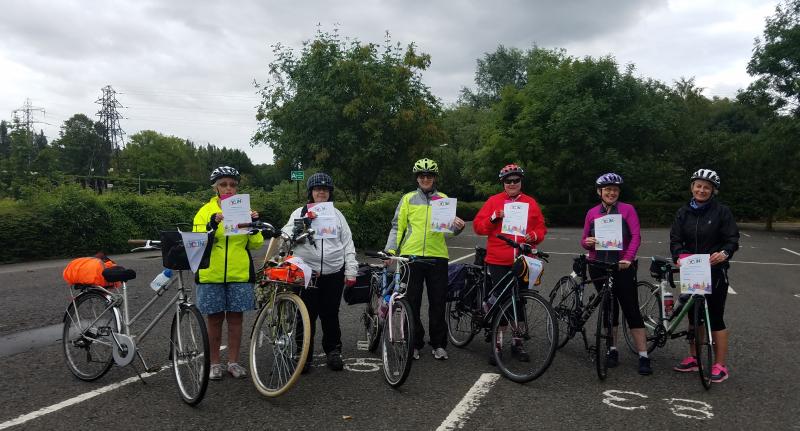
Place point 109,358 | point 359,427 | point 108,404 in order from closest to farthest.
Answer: point 359,427 < point 108,404 < point 109,358

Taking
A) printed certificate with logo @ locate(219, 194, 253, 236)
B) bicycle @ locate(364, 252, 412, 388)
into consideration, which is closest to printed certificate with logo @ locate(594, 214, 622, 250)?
bicycle @ locate(364, 252, 412, 388)

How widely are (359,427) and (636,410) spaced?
7.07 ft

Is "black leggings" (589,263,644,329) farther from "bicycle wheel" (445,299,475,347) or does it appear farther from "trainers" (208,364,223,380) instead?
"trainers" (208,364,223,380)

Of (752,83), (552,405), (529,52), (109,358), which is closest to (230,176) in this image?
(109,358)

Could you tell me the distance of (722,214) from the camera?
197 inches

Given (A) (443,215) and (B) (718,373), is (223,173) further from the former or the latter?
(B) (718,373)

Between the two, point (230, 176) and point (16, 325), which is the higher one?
point (230, 176)

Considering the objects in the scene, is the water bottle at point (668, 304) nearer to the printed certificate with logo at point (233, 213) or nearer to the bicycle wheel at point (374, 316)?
the bicycle wheel at point (374, 316)

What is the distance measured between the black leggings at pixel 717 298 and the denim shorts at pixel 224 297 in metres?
4.01

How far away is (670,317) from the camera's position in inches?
209

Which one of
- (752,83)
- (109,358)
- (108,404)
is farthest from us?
(752,83)

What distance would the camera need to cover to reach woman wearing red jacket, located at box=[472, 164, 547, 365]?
17.7 ft

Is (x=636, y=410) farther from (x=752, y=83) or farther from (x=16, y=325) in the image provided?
(x=752, y=83)

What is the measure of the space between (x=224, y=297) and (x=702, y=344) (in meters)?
4.22
